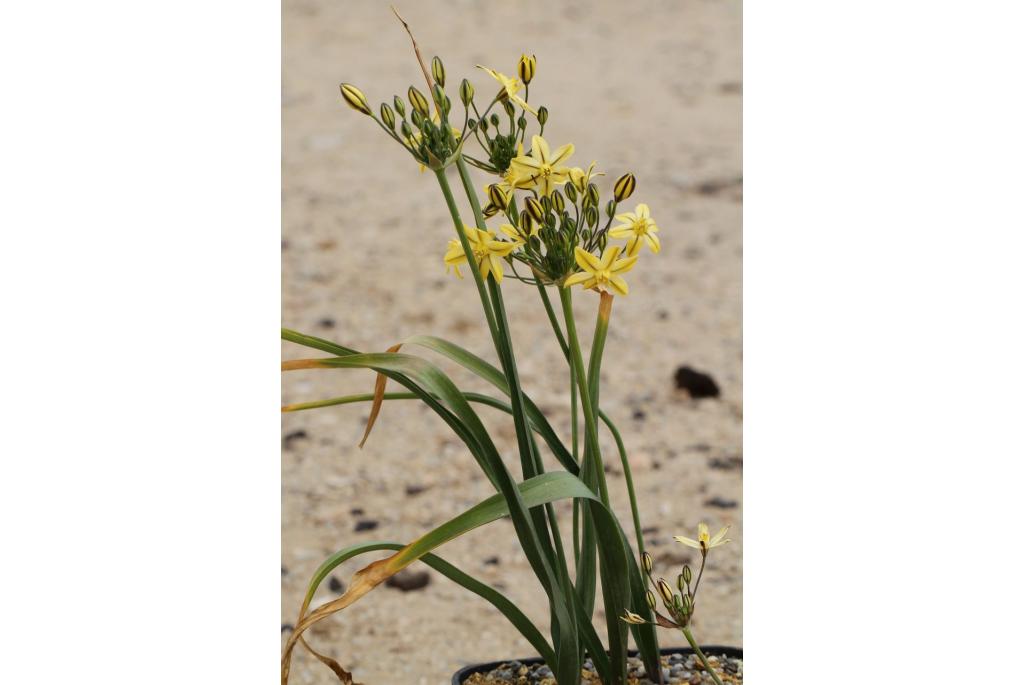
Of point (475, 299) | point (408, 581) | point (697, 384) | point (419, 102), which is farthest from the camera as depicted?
point (475, 299)

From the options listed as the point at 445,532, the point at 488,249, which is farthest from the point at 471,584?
the point at 488,249

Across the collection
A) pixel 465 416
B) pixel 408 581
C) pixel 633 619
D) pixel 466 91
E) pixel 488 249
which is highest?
pixel 466 91

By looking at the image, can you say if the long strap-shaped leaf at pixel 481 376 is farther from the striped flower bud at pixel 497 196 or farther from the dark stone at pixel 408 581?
the dark stone at pixel 408 581

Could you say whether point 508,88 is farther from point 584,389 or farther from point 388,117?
point 584,389

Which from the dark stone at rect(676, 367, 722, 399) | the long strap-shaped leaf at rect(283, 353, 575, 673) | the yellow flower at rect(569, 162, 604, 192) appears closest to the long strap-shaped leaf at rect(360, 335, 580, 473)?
the long strap-shaped leaf at rect(283, 353, 575, 673)

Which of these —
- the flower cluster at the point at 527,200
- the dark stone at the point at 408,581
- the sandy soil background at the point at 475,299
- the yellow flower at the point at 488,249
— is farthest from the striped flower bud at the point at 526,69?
the dark stone at the point at 408,581
